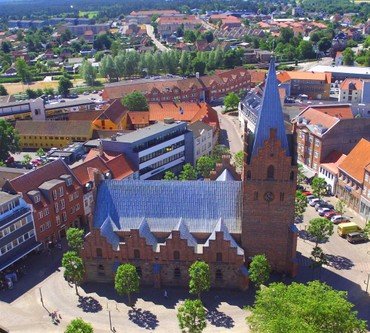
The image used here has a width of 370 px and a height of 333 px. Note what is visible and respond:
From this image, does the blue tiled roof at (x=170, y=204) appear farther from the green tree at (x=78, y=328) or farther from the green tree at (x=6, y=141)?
the green tree at (x=6, y=141)

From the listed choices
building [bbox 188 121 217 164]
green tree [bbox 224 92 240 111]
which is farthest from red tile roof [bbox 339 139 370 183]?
green tree [bbox 224 92 240 111]

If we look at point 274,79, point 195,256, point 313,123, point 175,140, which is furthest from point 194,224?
point 313,123

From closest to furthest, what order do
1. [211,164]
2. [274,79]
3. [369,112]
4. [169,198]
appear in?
[274,79], [169,198], [211,164], [369,112]

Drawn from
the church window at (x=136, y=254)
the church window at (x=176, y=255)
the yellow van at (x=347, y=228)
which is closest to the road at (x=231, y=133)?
the yellow van at (x=347, y=228)

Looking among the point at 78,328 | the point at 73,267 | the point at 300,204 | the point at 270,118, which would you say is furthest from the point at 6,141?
the point at 270,118

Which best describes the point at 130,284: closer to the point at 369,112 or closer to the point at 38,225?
the point at 38,225

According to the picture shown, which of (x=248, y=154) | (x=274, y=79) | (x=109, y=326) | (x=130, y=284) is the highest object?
(x=274, y=79)
